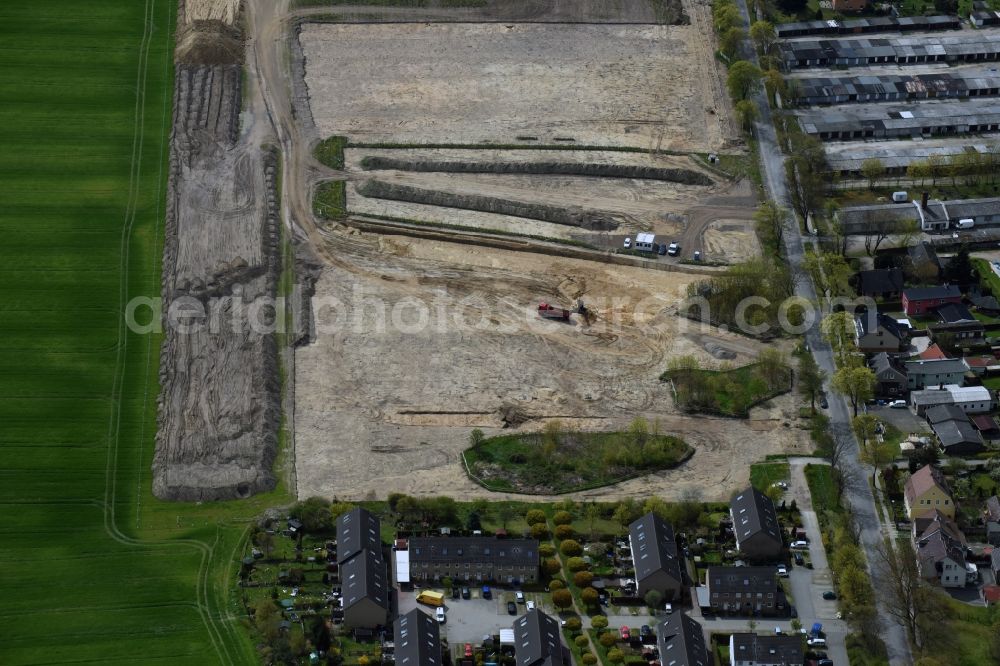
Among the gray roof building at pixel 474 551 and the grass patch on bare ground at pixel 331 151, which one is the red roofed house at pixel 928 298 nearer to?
the gray roof building at pixel 474 551

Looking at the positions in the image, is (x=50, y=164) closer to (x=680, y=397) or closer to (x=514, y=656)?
(x=680, y=397)

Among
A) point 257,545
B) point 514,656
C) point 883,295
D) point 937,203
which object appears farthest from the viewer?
point 937,203

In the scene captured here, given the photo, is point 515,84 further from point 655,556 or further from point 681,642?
point 681,642

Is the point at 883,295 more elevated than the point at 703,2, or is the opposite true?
the point at 703,2

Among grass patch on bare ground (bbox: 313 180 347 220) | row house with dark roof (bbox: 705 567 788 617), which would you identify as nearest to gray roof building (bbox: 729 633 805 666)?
row house with dark roof (bbox: 705 567 788 617)

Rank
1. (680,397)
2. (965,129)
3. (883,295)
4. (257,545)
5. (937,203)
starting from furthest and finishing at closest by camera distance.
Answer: (965,129) < (937,203) < (883,295) < (680,397) < (257,545)

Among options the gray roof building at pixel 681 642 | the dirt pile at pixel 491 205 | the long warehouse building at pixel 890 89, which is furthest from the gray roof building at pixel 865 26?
the gray roof building at pixel 681 642

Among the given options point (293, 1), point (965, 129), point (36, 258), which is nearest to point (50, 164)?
point (36, 258)

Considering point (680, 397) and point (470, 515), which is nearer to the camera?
point (470, 515)

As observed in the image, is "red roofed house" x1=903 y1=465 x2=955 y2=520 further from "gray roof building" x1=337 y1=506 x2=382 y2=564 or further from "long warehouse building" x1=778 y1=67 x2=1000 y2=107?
"long warehouse building" x1=778 y1=67 x2=1000 y2=107
